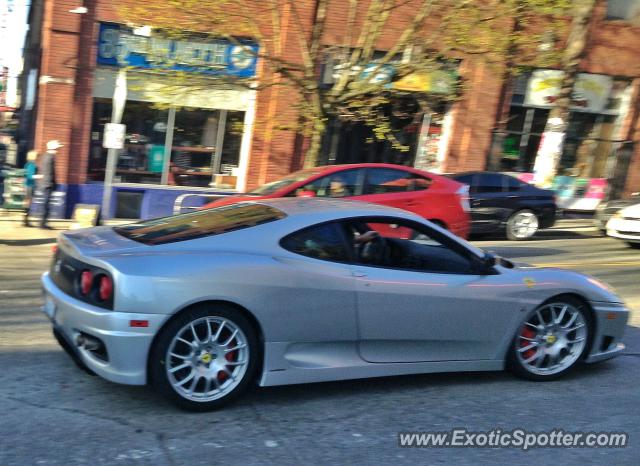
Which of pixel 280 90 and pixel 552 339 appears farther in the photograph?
pixel 280 90

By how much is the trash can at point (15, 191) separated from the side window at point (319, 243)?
35.3 ft

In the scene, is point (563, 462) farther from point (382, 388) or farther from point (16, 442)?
point (16, 442)

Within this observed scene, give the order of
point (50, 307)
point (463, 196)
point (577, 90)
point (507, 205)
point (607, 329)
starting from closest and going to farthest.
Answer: point (50, 307)
point (607, 329)
point (463, 196)
point (507, 205)
point (577, 90)

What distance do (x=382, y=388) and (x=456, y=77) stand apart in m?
13.4

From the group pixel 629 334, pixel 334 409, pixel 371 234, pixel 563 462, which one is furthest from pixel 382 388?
pixel 629 334

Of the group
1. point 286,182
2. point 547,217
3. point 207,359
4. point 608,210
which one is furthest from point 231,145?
point 207,359

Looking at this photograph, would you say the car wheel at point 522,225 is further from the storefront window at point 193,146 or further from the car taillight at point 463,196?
the storefront window at point 193,146

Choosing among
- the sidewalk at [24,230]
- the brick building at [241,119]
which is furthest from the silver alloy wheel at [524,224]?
the sidewalk at [24,230]

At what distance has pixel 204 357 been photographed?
14.2 ft

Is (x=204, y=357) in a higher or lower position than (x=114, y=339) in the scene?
lower

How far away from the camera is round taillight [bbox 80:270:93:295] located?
14.1 feet

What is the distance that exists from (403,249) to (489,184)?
31.8ft

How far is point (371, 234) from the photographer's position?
5.07 meters

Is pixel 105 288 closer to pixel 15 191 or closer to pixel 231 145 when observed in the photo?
pixel 15 191
